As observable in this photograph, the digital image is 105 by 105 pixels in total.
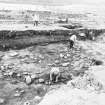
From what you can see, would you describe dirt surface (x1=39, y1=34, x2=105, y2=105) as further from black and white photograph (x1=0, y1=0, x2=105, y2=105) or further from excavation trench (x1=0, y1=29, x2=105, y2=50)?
excavation trench (x1=0, y1=29, x2=105, y2=50)

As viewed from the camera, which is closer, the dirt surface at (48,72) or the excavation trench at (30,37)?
the dirt surface at (48,72)

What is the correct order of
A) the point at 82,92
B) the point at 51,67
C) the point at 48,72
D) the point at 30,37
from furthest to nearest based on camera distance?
the point at 30,37, the point at 51,67, the point at 48,72, the point at 82,92

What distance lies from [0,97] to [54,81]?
1755mm

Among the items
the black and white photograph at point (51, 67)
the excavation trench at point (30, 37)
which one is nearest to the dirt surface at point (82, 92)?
the black and white photograph at point (51, 67)

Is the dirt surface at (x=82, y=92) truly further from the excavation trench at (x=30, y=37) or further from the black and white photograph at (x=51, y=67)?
the excavation trench at (x=30, y=37)

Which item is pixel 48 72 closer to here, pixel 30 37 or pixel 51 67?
pixel 51 67

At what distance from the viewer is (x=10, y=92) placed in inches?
200

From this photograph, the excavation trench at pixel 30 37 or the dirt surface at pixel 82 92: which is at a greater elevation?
the excavation trench at pixel 30 37

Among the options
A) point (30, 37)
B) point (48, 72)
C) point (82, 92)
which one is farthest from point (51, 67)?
point (30, 37)

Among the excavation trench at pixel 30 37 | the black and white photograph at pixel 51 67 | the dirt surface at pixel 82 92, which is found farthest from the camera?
the excavation trench at pixel 30 37

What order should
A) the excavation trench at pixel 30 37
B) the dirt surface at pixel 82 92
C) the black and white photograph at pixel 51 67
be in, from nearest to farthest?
the dirt surface at pixel 82 92
the black and white photograph at pixel 51 67
the excavation trench at pixel 30 37

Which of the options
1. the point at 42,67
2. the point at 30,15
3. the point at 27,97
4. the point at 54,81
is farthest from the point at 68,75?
the point at 30,15

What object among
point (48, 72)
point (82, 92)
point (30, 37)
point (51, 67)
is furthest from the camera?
point (30, 37)

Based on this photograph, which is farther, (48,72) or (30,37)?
(30,37)
